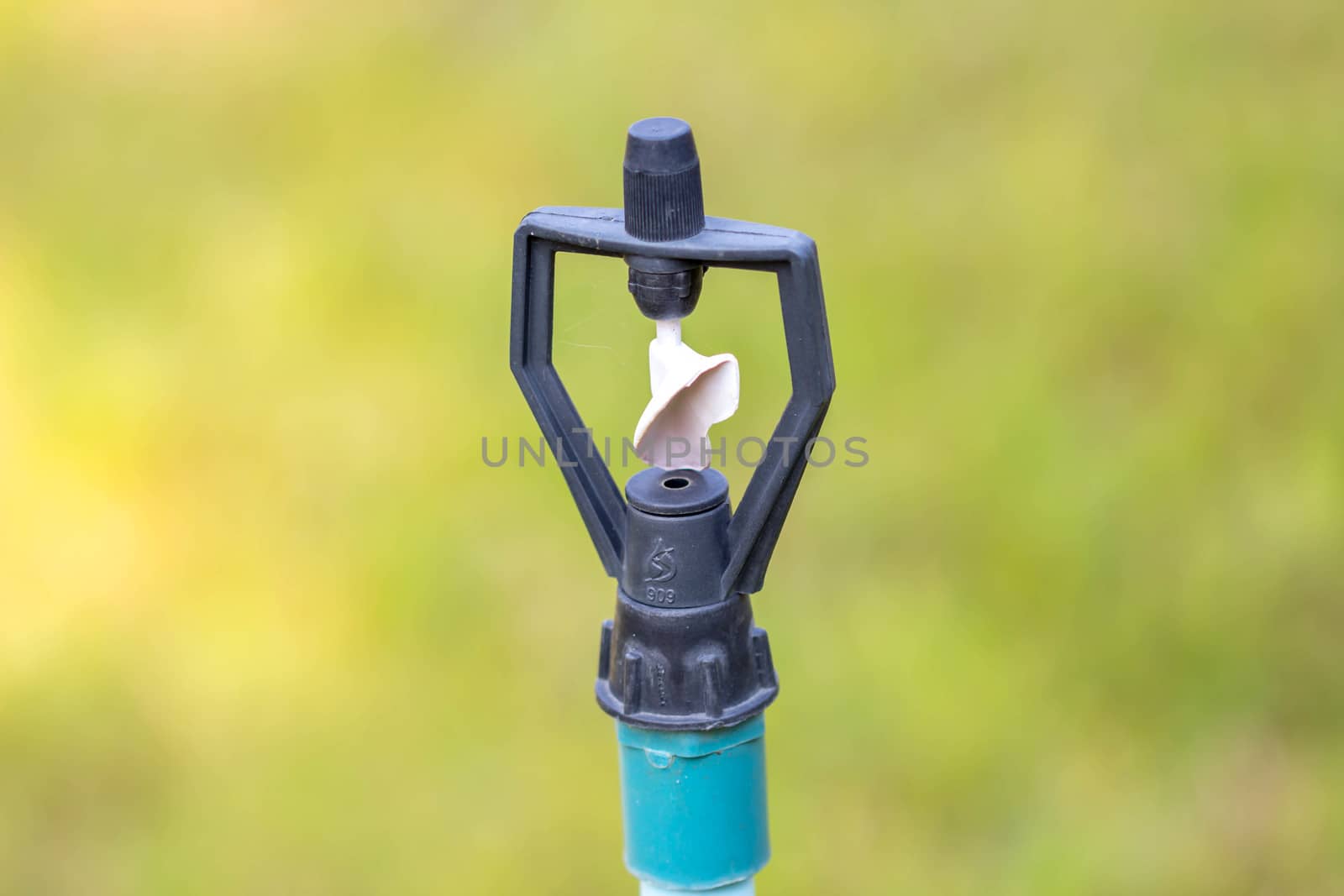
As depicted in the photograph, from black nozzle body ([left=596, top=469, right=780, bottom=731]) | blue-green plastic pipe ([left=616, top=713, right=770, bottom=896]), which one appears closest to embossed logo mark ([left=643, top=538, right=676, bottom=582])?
black nozzle body ([left=596, top=469, right=780, bottom=731])

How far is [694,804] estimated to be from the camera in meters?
1.13

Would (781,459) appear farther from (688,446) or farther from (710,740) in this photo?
(710,740)

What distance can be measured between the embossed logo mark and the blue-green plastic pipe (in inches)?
4.0

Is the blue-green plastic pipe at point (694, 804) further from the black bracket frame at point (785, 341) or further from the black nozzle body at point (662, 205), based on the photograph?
the black nozzle body at point (662, 205)

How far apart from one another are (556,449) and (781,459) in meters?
0.16

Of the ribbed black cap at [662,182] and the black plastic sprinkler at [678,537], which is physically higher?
the ribbed black cap at [662,182]

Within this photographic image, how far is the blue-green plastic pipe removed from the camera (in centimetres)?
113

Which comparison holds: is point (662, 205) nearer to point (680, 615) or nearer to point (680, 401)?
point (680, 401)

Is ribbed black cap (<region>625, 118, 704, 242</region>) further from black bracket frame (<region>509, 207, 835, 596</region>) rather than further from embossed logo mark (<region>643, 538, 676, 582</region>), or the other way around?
embossed logo mark (<region>643, 538, 676, 582</region>)

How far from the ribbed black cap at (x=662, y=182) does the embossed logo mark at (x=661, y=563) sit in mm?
198

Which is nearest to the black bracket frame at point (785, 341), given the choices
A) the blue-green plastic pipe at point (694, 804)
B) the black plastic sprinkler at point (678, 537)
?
the black plastic sprinkler at point (678, 537)

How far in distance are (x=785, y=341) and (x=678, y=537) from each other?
5.6 inches

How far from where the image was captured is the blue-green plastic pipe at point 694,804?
1128mm

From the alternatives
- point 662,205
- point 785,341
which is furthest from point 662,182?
point 785,341
